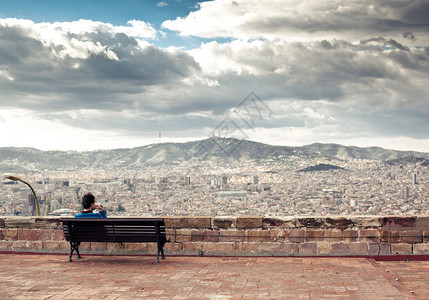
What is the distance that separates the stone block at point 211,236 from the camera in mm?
7348

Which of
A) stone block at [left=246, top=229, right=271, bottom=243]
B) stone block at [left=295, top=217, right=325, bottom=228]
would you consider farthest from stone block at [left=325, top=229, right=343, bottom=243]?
stone block at [left=246, top=229, right=271, bottom=243]

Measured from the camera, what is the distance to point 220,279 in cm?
559

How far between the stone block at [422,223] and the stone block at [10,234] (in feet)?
22.1

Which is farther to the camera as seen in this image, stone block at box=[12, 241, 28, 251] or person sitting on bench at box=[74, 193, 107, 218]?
stone block at box=[12, 241, 28, 251]

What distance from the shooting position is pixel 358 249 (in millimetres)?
7004

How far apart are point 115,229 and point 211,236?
1.54 m

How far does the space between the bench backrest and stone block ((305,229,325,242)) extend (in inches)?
87.5

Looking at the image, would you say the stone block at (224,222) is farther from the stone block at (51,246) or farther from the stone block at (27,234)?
the stone block at (27,234)

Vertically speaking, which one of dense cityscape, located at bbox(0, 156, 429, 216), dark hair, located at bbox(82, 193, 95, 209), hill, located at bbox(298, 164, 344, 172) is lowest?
dense cityscape, located at bbox(0, 156, 429, 216)

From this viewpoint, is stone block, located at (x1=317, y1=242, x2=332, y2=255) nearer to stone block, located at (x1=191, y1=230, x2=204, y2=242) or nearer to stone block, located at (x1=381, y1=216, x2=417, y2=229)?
stone block, located at (x1=381, y1=216, x2=417, y2=229)

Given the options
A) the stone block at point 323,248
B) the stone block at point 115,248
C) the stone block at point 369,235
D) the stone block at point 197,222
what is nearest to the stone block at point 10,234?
the stone block at point 115,248

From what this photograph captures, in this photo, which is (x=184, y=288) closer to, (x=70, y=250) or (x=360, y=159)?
(x=70, y=250)

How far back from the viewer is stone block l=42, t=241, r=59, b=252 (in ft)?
25.8

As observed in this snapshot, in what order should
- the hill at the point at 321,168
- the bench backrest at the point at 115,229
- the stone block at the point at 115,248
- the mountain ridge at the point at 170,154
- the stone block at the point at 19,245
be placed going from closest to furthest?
the bench backrest at the point at 115,229 → the stone block at the point at 115,248 → the stone block at the point at 19,245 → the mountain ridge at the point at 170,154 → the hill at the point at 321,168
